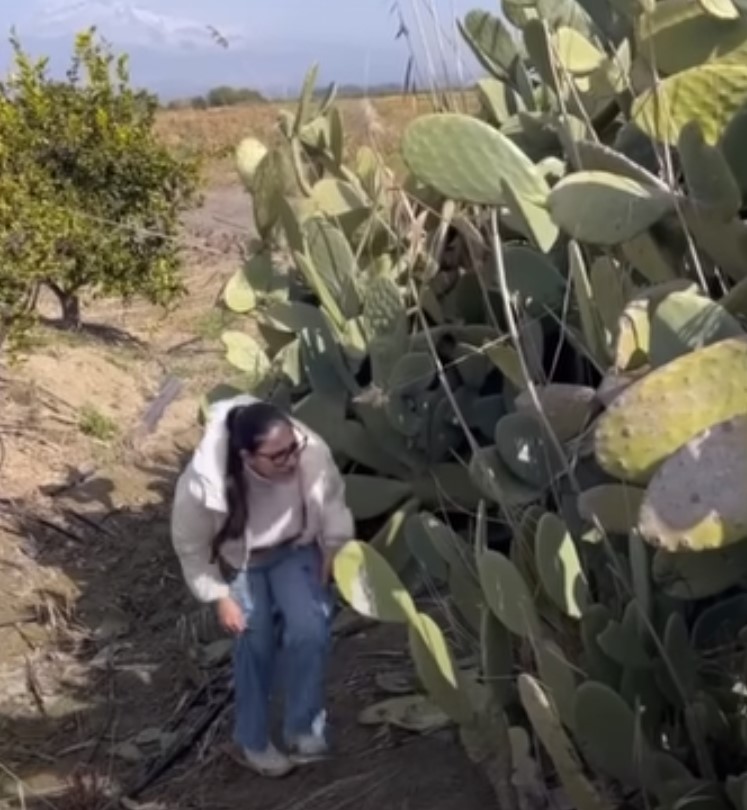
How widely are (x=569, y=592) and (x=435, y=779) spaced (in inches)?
35.1

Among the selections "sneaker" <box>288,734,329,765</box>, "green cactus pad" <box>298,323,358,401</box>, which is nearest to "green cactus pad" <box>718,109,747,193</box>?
"sneaker" <box>288,734,329,765</box>

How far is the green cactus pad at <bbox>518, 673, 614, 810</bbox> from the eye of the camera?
348 centimetres

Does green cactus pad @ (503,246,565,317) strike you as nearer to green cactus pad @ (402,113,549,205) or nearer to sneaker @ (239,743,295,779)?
green cactus pad @ (402,113,549,205)

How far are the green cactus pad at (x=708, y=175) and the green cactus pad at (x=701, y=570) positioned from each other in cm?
75

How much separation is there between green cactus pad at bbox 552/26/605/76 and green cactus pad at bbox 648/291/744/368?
47.2 inches

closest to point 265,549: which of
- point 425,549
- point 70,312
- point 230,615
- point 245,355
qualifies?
point 230,615

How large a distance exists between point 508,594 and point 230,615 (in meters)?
1.03

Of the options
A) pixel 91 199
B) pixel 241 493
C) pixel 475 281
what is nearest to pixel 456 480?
pixel 475 281

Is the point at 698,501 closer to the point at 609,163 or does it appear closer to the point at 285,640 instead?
the point at 609,163

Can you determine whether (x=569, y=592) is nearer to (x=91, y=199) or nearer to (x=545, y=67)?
(x=545, y=67)

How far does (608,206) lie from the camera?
3.79 metres

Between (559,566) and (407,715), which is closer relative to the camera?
(559,566)

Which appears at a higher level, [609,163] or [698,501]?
[609,163]

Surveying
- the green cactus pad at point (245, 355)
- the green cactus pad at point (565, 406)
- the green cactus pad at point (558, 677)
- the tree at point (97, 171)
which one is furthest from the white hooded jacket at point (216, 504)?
the tree at point (97, 171)
